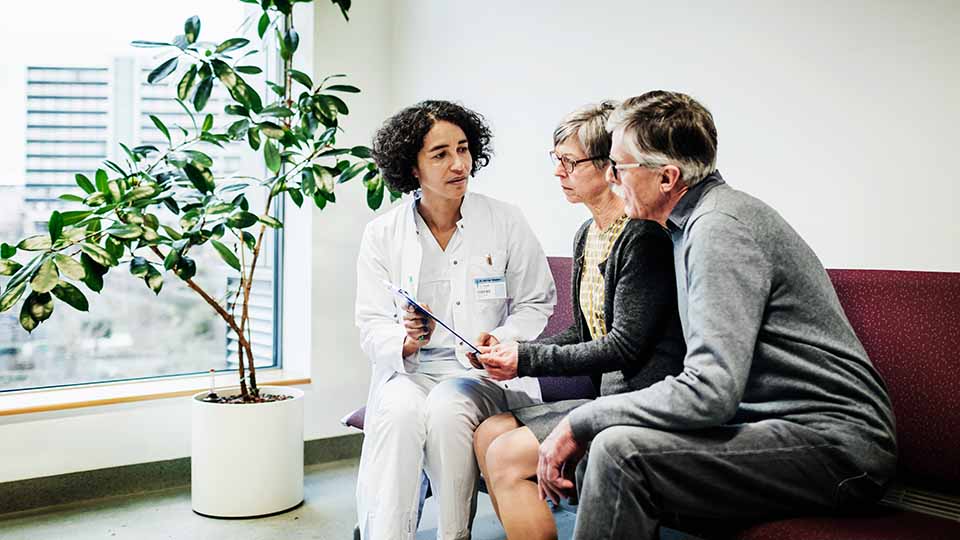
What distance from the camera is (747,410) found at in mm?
1854

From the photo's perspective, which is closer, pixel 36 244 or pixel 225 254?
pixel 36 244

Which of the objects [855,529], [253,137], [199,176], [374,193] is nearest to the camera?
[855,529]

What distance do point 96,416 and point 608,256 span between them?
2370 millimetres

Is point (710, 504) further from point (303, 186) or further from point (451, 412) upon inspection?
point (303, 186)

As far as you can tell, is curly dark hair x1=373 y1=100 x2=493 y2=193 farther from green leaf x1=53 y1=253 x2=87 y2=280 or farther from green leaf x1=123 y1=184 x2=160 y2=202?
green leaf x1=53 y1=253 x2=87 y2=280

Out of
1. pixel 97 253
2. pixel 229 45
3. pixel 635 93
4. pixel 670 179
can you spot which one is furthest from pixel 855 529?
pixel 229 45

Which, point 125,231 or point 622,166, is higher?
point 622,166

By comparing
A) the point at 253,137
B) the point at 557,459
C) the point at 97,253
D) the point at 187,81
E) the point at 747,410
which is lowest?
the point at 557,459

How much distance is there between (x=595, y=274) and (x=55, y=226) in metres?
1.74

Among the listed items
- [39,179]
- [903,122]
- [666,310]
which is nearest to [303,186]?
[39,179]

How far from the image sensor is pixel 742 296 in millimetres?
1719

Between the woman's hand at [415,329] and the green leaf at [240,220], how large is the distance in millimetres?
932

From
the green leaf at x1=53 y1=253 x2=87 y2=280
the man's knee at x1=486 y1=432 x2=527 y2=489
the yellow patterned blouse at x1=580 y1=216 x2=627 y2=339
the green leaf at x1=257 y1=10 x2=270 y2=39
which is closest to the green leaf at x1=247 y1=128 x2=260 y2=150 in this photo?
the green leaf at x1=257 y1=10 x2=270 y2=39

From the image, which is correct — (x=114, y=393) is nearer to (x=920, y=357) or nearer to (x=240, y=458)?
(x=240, y=458)
